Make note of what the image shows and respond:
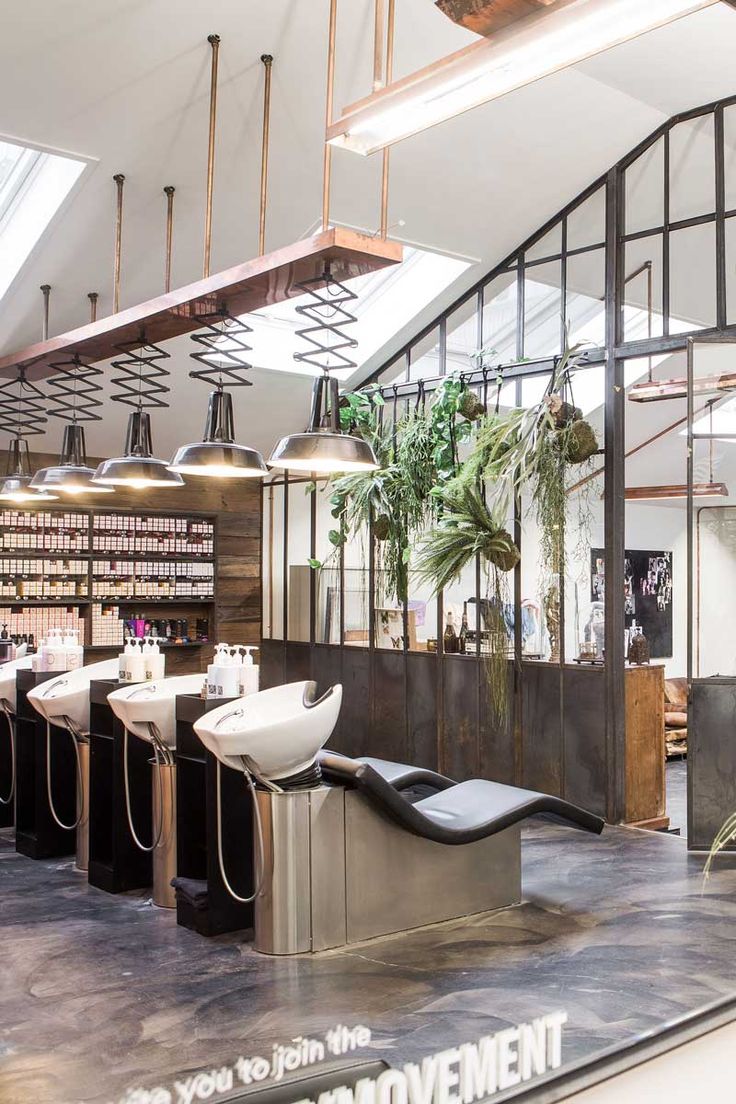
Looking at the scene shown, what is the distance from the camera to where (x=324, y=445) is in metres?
3.89

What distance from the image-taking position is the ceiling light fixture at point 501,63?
81.4 inches

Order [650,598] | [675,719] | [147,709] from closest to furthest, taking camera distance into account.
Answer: [147,709] → [675,719] → [650,598]

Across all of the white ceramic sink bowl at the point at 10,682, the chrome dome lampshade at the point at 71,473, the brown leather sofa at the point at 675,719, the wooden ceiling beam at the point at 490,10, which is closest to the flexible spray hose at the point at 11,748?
the white ceramic sink bowl at the point at 10,682

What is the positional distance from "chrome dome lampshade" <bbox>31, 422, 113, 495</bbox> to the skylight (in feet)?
7.31

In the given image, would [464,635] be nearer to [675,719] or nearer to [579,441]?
[579,441]

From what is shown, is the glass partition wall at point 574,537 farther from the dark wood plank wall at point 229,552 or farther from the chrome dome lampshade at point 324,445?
the chrome dome lampshade at point 324,445

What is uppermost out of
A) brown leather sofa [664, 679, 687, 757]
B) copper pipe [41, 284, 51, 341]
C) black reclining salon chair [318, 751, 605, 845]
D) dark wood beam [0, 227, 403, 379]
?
copper pipe [41, 284, 51, 341]

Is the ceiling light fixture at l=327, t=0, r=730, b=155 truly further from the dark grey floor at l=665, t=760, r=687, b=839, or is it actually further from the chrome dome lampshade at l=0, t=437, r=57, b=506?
the dark grey floor at l=665, t=760, r=687, b=839

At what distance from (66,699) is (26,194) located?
109 inches

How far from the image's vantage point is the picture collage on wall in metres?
10.6

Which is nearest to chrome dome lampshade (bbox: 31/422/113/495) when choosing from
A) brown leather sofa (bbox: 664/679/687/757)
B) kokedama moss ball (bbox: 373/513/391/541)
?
kokedama moss ball (bbox: 373/513/391/541)

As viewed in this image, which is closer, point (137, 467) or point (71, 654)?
point (137, 467)

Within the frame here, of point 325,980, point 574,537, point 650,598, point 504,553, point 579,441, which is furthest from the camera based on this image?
point 650,598

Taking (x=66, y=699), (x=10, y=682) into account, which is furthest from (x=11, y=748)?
(x=66, y=699)
